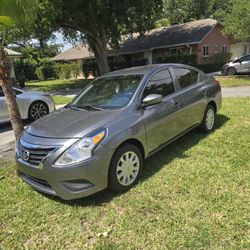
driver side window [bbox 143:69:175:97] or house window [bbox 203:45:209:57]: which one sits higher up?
driver side window [bbox 143:69:175:97]

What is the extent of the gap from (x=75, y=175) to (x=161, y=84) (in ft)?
7.79

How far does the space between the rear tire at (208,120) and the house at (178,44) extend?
66.3ft

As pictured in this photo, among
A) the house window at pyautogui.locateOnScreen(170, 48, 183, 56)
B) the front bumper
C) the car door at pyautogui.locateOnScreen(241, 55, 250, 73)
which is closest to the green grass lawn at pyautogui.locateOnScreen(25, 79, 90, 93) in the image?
the house window at pyautogui.locateOnScreen(170, 48, 183, 56)

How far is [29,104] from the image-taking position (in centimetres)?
900

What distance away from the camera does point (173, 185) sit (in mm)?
4188

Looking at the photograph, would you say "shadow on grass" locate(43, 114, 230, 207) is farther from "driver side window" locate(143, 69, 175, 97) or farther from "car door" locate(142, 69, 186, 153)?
"driver side window" locate(143, 69, 175, 97)

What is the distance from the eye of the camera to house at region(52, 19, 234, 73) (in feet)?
88.4

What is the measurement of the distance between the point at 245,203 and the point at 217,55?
26323 millimetres

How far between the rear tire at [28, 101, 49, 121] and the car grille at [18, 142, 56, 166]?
17.3 ft

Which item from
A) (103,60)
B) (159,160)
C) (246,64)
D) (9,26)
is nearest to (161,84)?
(159,160)

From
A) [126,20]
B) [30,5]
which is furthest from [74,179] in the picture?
[126,20]

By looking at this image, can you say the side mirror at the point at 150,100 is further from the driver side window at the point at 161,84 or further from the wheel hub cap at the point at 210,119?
the wheel hub cap at the point at 210,119

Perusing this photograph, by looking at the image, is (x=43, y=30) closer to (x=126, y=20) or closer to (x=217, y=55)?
(x=126, y=20)

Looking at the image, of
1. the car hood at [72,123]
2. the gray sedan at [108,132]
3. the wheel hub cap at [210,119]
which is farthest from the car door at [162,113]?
the wheel hub cap at [210,119]
